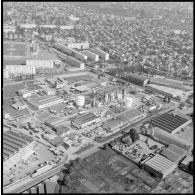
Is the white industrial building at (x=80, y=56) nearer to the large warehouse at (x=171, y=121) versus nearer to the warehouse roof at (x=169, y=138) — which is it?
the large warehouse at (x=171, y=121)

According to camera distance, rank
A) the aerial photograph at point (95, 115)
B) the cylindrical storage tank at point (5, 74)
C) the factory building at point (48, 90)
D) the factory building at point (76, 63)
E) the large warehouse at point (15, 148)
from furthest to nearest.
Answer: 1. the factory building at point (76, 63)
2. the cylindrical storage tank at point (5, 74)
3. the factory building at point (48, 90)
4. the large warehouse at point (15, 148)
5. the aerial photograph at point (95, 115)

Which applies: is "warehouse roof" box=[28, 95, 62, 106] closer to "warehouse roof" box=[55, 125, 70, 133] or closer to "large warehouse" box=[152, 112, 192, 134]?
"warehouse roof" box=[55, 125, 70, 133]

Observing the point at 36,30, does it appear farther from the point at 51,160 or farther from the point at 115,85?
the point at 51,160

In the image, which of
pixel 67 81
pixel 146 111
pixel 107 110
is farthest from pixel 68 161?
pixel 67 81

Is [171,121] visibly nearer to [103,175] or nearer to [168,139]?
[168,139]

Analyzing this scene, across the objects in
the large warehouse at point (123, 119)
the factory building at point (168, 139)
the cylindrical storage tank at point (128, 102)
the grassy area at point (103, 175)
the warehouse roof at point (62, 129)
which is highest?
the cylindrical storage tank at point (128, 102)

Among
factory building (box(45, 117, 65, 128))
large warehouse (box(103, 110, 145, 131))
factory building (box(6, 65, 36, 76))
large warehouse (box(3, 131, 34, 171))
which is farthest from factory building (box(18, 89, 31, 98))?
large warehouse (box(103, 110, 145, 131))

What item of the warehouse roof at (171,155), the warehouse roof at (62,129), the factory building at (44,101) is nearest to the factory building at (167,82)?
the factory building at (44,101)

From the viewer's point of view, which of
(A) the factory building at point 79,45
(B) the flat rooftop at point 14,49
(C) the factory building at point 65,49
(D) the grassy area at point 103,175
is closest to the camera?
(D) the grassy area at point 103,175
